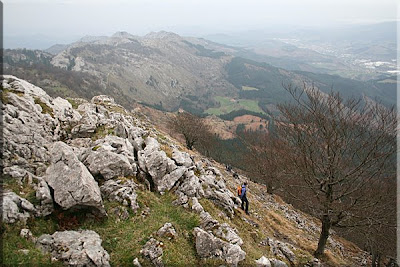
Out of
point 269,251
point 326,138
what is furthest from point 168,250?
point 326,138

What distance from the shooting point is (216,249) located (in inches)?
629

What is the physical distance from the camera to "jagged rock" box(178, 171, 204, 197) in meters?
21.6

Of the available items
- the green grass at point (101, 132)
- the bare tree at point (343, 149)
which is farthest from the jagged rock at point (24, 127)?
the bare tree at point (343, 149)

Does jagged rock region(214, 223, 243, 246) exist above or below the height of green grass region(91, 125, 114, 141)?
below

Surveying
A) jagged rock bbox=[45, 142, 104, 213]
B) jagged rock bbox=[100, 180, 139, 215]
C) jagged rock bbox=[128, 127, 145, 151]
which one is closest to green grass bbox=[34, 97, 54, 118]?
jagged rock bbox=[128, 127, 145, 151]

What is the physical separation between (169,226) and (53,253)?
6.46 meters

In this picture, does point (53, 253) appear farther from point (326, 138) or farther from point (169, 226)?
point (326, 138)

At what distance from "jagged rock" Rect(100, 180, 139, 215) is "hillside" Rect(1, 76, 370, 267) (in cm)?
7

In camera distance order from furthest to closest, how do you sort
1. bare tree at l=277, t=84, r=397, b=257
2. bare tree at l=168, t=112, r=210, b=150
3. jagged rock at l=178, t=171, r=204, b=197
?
1. bare tree at l=168, t=112, r=210, b=150
2. jagged rock at l=178, t=171, r=204, b=197
3. bare tree at l=277, t=84, r=397, b=257

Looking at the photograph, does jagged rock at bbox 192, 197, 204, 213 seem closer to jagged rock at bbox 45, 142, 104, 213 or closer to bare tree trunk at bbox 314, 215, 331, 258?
jagged rock at bbox 45, 142, 104, 213

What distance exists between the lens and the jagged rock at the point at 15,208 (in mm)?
13422

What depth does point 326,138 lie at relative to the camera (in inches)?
877

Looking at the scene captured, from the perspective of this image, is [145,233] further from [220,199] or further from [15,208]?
[220,199]

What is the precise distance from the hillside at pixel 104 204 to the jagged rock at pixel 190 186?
0.09 meters
